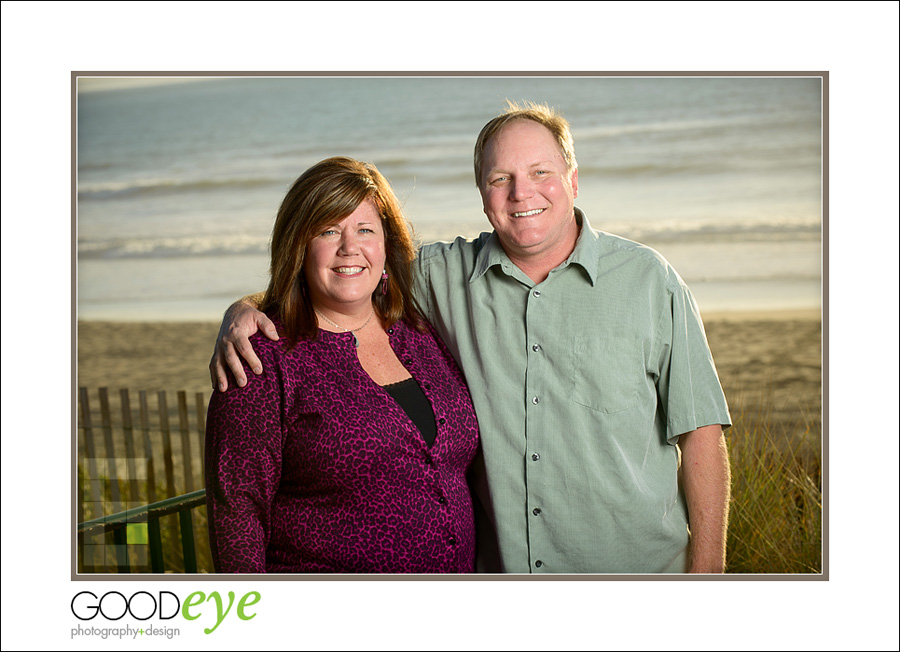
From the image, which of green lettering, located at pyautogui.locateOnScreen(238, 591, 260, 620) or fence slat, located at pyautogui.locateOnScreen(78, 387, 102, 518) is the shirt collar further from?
fence slat, located at pyautogui.locateOnScreen(78, 387, 102, 518)

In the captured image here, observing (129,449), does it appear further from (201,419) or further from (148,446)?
(201,419)

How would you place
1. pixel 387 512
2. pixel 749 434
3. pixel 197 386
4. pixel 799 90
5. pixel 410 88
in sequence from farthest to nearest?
1. pixel 197 386
2. pixel 749 434
3. pixel 410 88
4. pixel 799 90
5. pixel 387 512

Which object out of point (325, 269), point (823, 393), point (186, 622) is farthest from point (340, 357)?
point (823, 393)

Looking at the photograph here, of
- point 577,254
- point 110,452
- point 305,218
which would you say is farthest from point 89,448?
point 577,254

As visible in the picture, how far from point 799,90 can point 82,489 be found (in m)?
2.82

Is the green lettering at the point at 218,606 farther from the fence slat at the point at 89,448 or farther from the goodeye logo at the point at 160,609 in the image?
the fence slat at the point at 89,448

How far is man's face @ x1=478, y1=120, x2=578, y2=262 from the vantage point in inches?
94.0

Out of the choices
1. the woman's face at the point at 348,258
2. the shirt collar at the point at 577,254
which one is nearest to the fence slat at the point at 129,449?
the woman's face at the point at 348,258

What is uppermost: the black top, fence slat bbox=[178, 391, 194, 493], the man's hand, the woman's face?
the woman's face

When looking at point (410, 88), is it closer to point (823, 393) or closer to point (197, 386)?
point (823, 393)

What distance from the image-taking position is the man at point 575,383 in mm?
2443

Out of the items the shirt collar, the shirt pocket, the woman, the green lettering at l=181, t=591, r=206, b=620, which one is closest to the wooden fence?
the green lettering at l=181, t=591, r=206, b=620

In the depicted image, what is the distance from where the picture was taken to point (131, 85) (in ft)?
9.14

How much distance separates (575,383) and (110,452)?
184 cm
